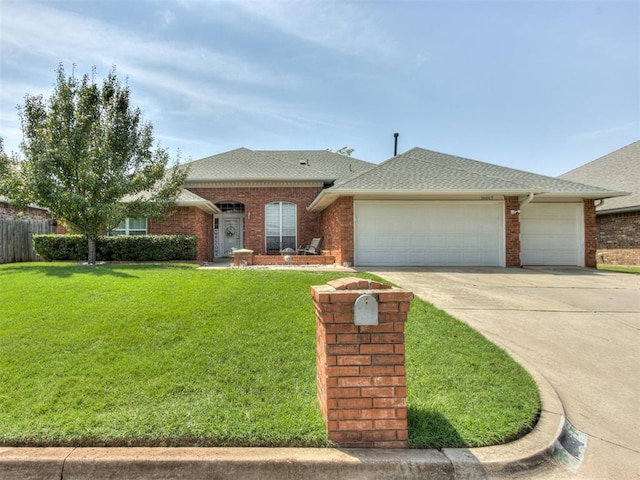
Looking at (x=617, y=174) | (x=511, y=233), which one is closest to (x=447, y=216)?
(x=511, y=233)

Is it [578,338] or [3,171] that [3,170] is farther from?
[578,338]

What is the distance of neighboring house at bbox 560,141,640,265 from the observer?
596 inches

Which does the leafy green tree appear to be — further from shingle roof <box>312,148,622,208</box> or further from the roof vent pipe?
the roof vent pipe

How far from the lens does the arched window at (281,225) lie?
16.7m

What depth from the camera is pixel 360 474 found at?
228 centimetres

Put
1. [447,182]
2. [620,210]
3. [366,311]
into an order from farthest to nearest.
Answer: [620,210] < [447,182] < [366,311]

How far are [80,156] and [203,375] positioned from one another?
10280mm

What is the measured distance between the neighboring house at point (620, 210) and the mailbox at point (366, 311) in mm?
15319

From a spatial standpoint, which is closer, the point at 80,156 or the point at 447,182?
the point at 80,156

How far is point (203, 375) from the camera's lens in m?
3.37

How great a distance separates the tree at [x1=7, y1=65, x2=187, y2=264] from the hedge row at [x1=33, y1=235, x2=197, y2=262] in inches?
46.2

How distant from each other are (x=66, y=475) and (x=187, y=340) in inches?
71.4

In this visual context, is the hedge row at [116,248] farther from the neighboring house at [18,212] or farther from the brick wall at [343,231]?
the brick wall at [343,231]

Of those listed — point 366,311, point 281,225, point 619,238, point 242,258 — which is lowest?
point 242,258
